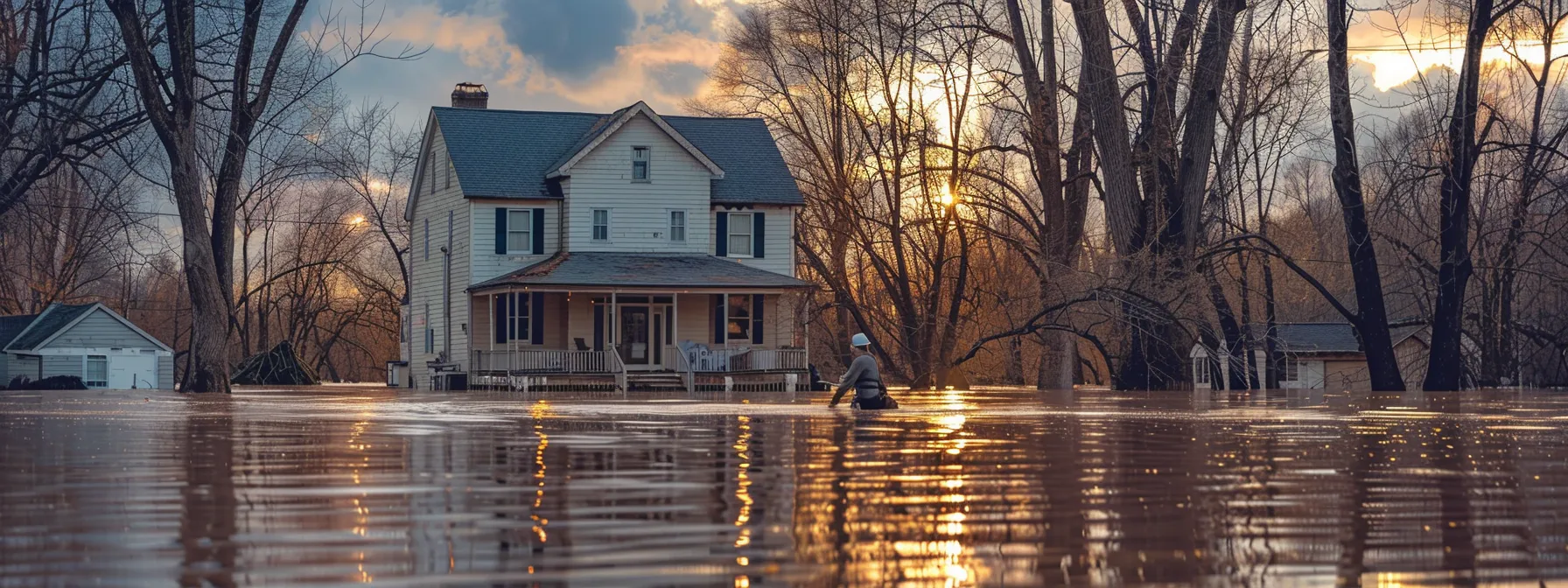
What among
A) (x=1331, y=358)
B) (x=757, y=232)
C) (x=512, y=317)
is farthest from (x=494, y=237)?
(x=1331, y=358)

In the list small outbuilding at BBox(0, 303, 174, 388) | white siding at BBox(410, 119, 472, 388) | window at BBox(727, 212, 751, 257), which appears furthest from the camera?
small outbuilding at BBox(0, 303, 174, 388)

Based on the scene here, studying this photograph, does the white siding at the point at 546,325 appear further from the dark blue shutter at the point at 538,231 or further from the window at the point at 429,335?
the window at the point at 429,335

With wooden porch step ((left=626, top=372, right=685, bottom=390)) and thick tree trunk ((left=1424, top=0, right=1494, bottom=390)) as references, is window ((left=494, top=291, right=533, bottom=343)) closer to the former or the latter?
wooden porch step ((left=626, top=372, right=685, bottom=390))

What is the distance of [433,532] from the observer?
301 inches

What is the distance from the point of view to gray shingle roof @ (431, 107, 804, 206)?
50219mm

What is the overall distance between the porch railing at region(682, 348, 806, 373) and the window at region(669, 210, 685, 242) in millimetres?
4321

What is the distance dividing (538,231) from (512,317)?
258cm

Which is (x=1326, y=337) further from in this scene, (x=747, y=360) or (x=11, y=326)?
(x=11, y=326)

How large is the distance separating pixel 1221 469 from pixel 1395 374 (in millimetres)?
29200

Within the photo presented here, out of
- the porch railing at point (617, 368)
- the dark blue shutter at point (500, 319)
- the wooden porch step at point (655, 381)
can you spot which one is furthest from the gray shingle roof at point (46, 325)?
the wooden porch step at point (655, 381)

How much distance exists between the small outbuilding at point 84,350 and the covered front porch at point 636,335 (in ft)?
51.5

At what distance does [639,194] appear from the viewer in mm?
49938

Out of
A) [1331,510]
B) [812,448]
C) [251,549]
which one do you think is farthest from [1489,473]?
[251,549]

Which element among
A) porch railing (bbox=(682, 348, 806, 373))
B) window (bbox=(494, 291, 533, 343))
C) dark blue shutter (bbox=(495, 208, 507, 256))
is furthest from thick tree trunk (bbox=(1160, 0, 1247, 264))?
dark blue shutter (bbox=(495, 208, 507, 256))
